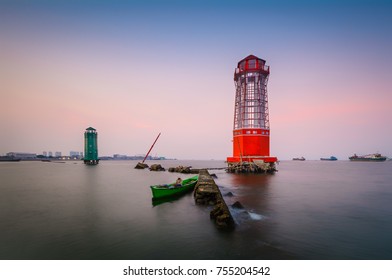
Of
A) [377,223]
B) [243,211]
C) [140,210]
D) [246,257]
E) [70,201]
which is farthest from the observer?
[70,201]

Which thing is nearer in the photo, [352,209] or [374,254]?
[374,254]

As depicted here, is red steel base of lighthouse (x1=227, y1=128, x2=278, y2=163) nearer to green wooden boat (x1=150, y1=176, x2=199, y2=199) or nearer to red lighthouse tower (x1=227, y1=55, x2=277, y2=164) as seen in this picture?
red lighthouse tower (x1=227, y1=55, x2=277, y2=164)

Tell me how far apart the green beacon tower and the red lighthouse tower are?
77.1 metres

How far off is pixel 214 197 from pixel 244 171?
1206 inches

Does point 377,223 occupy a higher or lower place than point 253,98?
lower

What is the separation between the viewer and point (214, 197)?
19031 millimetres

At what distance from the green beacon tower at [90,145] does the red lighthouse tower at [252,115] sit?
77.1 m

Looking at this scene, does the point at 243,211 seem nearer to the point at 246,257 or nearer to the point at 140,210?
the point at 246,257

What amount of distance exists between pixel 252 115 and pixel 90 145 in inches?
3370

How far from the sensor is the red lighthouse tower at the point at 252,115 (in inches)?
1686

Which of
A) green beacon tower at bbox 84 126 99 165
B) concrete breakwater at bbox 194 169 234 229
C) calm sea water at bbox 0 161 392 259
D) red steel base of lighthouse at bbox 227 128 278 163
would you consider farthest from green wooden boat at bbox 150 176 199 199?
green beacon tower at bbox 84 126 99 165

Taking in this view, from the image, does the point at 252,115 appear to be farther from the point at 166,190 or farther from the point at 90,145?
the point at 90,145

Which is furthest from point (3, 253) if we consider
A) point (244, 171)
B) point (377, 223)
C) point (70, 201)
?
point (244, 171)

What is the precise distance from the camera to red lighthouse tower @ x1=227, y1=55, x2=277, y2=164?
140 feet
